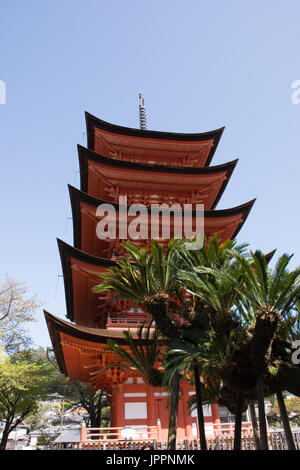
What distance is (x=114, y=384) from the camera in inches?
505

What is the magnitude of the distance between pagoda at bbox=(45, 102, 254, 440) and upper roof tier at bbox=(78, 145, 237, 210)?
51 millimetres

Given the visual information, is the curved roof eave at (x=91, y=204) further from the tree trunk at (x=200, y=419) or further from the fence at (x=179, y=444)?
the fence at (x=179, y=444)

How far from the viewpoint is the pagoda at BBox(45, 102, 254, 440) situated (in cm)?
1246

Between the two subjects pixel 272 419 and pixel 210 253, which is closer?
pixel 210 253

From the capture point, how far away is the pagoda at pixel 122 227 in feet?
40.9

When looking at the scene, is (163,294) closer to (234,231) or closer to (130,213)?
(130,213)

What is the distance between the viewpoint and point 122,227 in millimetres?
16359

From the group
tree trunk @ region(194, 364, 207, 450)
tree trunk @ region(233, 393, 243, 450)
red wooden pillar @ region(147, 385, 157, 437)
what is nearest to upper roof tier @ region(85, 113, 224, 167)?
red wooden pillar @ region(147, 385, 157, 437)

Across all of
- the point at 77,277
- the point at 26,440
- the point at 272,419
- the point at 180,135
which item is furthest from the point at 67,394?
the point at 180,135

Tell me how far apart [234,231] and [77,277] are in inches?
356

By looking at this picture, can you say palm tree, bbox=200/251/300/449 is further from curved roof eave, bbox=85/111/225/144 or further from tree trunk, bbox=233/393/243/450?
curved roof eave, bbox=85/111/225/144

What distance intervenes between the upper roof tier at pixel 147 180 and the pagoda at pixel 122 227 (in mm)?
51

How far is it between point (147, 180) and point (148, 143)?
3099mm
